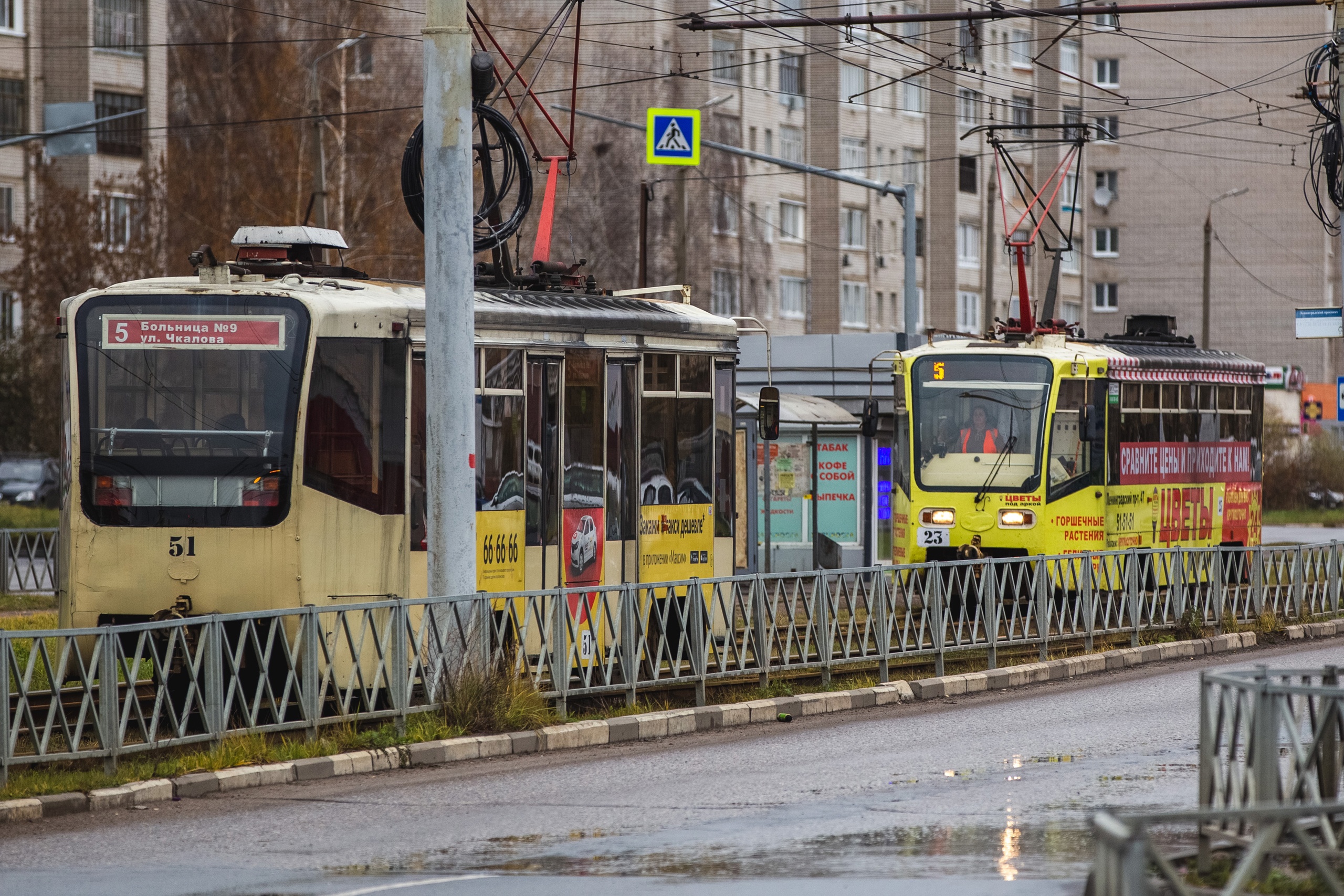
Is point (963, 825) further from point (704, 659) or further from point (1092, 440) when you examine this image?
point (1092, 440)

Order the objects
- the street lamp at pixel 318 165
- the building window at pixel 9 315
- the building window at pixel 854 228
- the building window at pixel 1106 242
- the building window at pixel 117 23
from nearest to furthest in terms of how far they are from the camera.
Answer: the street lamp at pixel 318 165 → the building window at pixel 9 315 → the building window at pixel 117 23 → the building window at pixel 854 228 → the building window at pixel 1106 242

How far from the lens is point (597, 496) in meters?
16.3

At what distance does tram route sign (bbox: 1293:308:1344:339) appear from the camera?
24562 mm

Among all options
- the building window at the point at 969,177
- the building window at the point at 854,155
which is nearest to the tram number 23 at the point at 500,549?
the building window at the point at 854,155

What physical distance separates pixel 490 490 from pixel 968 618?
491 cm

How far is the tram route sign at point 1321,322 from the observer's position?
24562 millimetres

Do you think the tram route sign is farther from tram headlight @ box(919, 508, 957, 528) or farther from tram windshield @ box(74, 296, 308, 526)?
tram windshield @ box(74, 296, 308, 526)

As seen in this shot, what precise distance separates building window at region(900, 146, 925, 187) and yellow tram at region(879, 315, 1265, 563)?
4493cm

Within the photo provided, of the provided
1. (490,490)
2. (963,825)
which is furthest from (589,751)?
(963,825)

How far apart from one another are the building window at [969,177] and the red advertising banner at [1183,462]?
44.0 meters

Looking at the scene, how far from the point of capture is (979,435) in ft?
78.9

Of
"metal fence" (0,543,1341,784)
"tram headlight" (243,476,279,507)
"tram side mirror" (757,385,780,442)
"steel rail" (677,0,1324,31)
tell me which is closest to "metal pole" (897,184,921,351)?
"steel rail" (677,0,1324,31)

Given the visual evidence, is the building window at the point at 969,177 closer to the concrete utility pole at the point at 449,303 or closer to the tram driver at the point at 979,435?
the tram driver at the point at 979,435

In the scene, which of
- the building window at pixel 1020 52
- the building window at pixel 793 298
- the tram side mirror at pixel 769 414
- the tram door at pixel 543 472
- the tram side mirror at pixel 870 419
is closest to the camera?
the tram door at pixel 543 472
